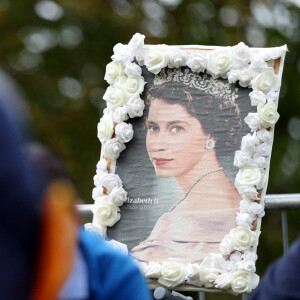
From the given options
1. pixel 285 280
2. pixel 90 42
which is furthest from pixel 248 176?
pixel 90 42

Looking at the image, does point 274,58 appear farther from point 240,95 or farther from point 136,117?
point 136,117

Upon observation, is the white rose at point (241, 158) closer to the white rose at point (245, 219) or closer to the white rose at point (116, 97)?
the white rose at point (245, 219)

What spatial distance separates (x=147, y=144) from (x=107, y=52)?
7988mm

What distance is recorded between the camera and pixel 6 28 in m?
11.4

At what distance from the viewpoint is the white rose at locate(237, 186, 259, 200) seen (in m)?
3.05

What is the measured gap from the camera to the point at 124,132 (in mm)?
3266

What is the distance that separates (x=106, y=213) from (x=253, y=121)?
674 millimetres

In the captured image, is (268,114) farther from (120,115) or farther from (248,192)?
(120,115)

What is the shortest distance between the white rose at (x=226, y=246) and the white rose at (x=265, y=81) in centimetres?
59

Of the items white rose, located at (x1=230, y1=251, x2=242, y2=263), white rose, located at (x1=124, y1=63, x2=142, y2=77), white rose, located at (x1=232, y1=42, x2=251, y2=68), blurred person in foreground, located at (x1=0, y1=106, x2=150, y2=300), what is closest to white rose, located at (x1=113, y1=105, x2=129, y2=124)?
white rose, located at (x1=124, y1=63, x2=142, y2=77)

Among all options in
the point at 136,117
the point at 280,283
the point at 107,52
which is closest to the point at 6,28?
the point at 107,52

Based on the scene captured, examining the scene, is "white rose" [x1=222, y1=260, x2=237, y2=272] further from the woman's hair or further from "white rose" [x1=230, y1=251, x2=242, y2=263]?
the woman's hair

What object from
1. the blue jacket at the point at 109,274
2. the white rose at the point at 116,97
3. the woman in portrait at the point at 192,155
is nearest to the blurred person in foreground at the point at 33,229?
the blue jacket at the point at 109,274

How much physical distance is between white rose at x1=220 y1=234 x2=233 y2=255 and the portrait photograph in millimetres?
32
